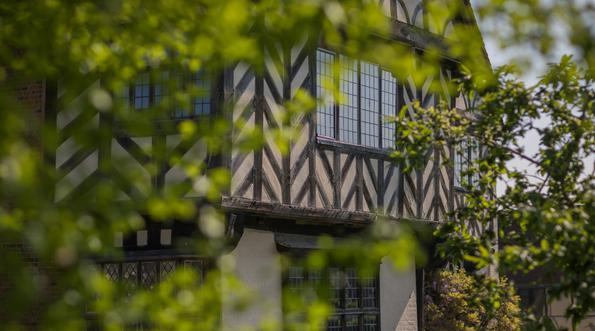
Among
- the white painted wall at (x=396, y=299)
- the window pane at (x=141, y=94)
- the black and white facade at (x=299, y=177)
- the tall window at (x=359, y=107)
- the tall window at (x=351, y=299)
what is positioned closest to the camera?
the black and white facade at (x=299, y=177)

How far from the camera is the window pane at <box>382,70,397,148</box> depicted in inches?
685

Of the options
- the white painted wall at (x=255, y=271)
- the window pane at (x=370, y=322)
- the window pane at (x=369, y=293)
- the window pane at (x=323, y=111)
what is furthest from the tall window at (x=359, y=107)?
the window pane at (x=370, y=322)

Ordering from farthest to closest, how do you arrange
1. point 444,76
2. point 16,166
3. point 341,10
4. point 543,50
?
point 444,76
point 543,50
point 341,10
point 16,166

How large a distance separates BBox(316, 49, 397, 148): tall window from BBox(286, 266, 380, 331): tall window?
2243 mm

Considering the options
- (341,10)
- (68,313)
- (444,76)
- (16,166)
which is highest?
(444,76)

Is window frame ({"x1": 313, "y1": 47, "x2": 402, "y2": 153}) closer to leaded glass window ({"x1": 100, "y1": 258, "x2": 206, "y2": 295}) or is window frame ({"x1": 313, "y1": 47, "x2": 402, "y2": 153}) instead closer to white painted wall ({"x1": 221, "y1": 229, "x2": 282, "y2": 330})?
white painted wall ({"x1": 221, "y1": 229, "x2": 282, "y2": 330})

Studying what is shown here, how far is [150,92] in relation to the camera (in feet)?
48.6

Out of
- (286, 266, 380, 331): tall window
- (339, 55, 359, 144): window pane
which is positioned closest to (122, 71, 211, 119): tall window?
(339, 55, 359, 144): window pane

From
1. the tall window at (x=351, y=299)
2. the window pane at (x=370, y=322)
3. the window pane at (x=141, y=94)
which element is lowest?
the window pane at (x=370, y=322)

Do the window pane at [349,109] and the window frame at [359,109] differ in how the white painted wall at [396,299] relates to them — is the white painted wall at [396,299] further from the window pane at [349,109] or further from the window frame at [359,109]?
the window pane at [349,109]

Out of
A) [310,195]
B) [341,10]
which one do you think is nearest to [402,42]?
[310,195]

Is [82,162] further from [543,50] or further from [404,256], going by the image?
[404,256]

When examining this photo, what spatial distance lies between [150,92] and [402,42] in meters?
5.07

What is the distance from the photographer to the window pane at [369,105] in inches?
666
